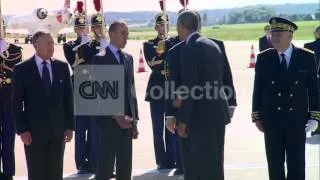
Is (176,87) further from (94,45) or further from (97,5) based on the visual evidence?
(97,5)

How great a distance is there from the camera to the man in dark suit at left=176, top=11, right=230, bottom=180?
544cm

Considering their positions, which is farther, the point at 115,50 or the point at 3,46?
the point at 3,46

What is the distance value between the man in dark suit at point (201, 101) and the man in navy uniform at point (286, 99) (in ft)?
1.61

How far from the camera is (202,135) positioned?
221 inches

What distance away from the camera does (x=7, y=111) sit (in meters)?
7.11

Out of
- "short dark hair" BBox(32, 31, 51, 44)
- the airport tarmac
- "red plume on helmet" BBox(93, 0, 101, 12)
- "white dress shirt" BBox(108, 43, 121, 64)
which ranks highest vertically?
"red plume on helmet" BBox(93, 0, 101, 12)

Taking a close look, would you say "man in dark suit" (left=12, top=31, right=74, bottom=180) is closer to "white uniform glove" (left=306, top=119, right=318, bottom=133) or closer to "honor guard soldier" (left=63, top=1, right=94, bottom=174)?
"honor guard soldier" (left=63, top=1, right=94, bottom=174)

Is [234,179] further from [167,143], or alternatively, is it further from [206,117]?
[206,117]

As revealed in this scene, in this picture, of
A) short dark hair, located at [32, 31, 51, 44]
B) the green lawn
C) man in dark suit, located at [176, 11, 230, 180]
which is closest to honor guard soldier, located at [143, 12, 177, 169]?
man in dark suit, located at [176, 11, 230, 180]

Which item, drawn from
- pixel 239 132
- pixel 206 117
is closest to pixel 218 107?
pixel 206 117

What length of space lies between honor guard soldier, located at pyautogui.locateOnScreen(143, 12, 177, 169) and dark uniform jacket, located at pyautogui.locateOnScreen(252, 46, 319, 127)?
7.55 ft

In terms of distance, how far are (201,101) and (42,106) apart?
59.5 inches

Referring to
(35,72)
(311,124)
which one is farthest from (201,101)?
(35,72)

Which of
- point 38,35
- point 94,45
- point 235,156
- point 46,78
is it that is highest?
point 38,35
